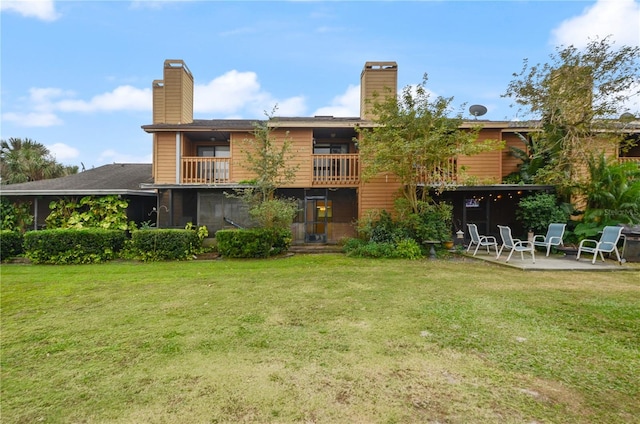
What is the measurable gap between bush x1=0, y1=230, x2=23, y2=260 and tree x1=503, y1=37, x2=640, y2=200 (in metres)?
18.2

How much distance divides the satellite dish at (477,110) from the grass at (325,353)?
9754 mm

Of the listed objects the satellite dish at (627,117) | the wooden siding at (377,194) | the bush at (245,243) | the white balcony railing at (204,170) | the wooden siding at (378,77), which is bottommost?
the bush at (245,243)

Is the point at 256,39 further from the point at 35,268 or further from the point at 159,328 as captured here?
the point at 159,328

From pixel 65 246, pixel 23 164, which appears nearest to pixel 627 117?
pixel 65 246

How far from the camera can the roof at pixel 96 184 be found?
1185 cm

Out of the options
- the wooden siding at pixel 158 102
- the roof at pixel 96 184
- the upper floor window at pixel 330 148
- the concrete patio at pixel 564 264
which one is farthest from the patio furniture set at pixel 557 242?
the wooden siding at pixel 158 102

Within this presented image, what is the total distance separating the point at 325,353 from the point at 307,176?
10099 millimetres

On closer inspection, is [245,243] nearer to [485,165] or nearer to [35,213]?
[35,213]

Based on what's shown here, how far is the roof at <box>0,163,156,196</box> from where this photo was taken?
38.9 feet

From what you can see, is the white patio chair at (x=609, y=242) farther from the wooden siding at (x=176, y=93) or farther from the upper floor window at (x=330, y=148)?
the wooden siding at (x=176, y=93)

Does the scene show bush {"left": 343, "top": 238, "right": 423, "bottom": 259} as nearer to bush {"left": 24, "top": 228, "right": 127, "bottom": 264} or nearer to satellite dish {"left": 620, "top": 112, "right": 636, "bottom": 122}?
bush {"left": 24, "top": 228, "right": 127, "bottom": 264}

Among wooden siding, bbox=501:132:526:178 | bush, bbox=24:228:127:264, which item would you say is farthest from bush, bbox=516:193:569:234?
bush, bbox=24:228:127:264

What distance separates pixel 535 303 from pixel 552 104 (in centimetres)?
1039

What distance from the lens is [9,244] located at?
10031 millimetres
